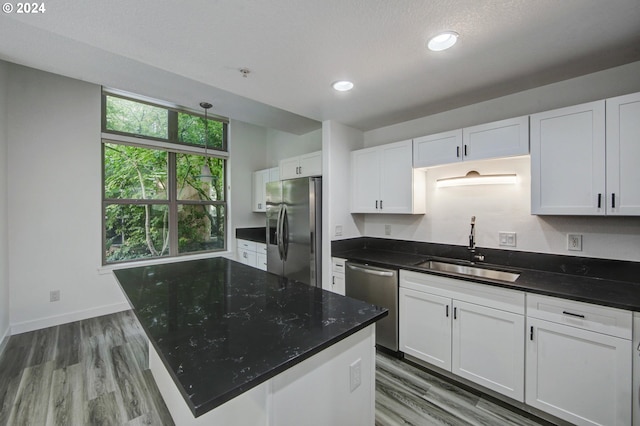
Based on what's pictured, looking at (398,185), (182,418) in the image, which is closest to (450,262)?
(398,185)

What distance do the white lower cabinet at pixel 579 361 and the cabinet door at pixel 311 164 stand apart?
7.97ft

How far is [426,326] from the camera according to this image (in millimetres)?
2234

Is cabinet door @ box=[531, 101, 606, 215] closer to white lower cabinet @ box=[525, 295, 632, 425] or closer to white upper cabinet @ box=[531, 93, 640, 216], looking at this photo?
white upper cabinet @ box=[531, 93, 640, 216]

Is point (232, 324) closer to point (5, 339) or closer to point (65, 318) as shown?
point (5, 339)

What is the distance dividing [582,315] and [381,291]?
136 cm

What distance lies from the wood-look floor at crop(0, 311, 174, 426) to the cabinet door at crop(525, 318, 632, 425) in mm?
2410

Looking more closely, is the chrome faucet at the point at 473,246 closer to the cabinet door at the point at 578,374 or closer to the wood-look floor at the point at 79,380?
the cabinet door at the point at 578,374

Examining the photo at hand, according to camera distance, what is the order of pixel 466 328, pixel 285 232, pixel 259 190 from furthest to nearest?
1. pixel 259 190
2. pixel 285 232
3. pixel 466 328

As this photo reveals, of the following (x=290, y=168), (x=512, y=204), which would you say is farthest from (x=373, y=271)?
(x=290, y=168)

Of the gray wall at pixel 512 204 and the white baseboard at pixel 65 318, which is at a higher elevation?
the gray wall at pixel 512 204

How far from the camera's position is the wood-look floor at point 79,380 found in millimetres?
1795

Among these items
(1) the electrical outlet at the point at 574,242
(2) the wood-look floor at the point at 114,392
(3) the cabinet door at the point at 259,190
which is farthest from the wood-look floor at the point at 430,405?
(3) the cabinet door at the point at 259,190

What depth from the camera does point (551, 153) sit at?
193 cm

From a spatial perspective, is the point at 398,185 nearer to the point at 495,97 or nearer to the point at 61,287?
the point at 495,97
